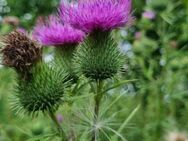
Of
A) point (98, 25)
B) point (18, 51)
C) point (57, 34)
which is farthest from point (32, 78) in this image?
point (98, 25)

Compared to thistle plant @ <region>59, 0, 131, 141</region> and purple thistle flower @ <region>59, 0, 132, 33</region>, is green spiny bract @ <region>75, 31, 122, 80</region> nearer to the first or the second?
thistle plant @ <region>59, 0, 131, 141</region>

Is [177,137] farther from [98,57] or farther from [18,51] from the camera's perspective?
[18,51]

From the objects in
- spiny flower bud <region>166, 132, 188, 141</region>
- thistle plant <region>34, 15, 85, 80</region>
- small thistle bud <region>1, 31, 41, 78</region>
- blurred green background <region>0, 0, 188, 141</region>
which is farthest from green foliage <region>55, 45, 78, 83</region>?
blurred green background <region>0, 0, 188, 141</region>

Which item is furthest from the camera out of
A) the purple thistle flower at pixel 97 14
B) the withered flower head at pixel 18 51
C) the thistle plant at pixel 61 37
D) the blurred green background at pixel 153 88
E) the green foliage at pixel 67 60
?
the blurred green background at pixel 153 88

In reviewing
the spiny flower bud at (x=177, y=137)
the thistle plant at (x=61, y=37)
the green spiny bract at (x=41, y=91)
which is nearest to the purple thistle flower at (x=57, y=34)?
the thistle plant at (x=61, y=37)

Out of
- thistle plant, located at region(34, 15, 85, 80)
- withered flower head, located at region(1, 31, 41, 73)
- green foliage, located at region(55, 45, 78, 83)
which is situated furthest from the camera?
thistle plant, located at region(34, 15, 85, 80)

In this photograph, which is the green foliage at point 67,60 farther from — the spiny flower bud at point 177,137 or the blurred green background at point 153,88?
the blurred green background at point 153,88
